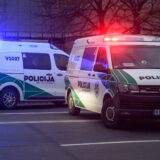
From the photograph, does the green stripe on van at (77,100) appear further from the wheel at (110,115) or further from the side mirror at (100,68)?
the wheel at (110,115)

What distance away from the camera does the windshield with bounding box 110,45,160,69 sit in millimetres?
12539

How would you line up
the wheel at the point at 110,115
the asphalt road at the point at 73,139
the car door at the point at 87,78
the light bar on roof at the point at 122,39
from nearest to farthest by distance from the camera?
the asphalt road at the point at 73,139
the wheel at the point at 110,115
the light bar on roof at the point at 122,39
the car door at the point at 87,78

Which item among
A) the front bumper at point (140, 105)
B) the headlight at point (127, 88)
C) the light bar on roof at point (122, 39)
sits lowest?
the front bumper at point (140, 105)

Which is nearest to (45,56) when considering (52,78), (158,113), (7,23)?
(52,78)

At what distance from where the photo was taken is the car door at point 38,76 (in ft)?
57.7

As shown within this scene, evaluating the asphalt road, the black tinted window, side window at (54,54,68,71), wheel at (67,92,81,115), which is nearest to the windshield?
the black tinted window

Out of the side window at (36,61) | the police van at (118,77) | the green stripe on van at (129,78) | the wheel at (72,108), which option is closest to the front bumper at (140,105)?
the police van at (118,77)

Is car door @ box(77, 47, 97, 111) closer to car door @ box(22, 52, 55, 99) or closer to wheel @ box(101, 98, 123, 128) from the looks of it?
wheel @ box(101, 98, 123, 128)

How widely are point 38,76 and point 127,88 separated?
250 inches

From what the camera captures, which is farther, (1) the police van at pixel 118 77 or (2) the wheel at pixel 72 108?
(2) the wheel at pixel 72 108

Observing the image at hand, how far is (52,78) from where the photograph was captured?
707 inches

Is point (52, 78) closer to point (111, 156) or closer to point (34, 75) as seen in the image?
point (34, 75)

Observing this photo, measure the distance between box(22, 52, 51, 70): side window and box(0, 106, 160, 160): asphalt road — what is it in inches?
121

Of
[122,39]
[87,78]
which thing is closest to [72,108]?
[87,78]
